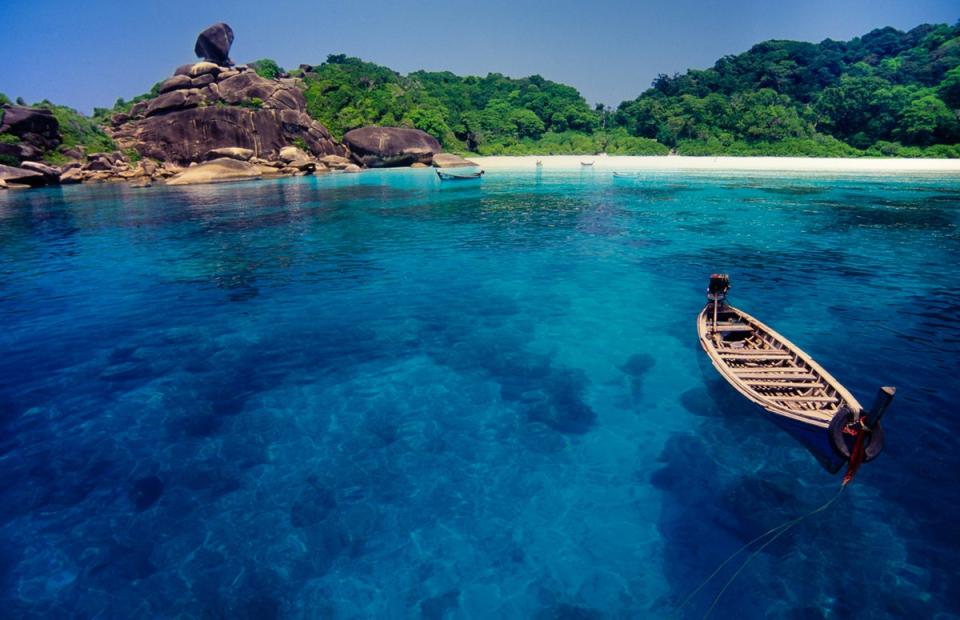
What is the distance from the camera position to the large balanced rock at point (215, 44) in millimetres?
76062

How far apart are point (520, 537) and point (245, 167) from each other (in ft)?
225

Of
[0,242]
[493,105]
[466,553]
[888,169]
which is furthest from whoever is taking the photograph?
[493,105]

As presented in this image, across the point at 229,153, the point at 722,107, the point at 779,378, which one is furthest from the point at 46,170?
the point at 722,107

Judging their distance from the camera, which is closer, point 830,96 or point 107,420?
point 107,420

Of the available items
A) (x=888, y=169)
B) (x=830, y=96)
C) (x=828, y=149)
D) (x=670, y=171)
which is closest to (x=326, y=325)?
(x=670, y=171)

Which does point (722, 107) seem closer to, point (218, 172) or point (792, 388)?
point (218, 172)

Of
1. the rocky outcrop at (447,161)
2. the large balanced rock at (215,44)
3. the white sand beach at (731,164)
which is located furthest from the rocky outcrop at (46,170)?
the white sand beach at (731,164)

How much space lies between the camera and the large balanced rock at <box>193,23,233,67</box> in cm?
7606

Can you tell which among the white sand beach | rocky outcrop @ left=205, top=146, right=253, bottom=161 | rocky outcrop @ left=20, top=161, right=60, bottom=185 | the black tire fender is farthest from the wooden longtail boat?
rocky outcrop @ left=20, top=161, right=60, bottom=185

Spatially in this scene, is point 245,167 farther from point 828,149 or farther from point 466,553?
point 828,149

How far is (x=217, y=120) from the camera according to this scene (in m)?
64.3

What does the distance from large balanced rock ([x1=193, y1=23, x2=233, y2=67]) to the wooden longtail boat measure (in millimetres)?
91533

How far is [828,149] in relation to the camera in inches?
2744

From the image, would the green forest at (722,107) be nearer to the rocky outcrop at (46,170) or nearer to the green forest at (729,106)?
the green forest at (729,106)
